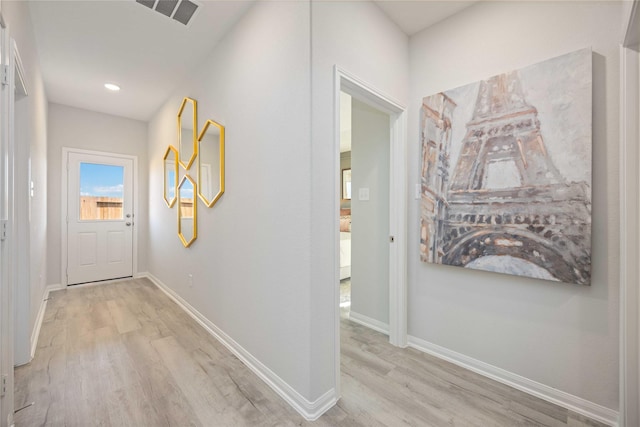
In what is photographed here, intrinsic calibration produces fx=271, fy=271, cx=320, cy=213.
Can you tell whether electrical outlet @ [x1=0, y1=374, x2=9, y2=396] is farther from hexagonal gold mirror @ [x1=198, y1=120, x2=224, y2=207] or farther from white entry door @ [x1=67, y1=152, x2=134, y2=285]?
white entry door @ [x1=67, y1=152, x2=134, y2=285]

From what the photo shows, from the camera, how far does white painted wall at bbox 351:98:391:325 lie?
101 inches

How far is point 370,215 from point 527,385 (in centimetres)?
166

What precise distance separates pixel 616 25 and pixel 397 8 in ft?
4.10

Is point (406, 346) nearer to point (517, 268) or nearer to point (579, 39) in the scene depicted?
point (517, 268)

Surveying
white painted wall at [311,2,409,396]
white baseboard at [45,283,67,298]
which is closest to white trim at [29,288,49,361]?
white baseboard at [45,283,67,298]

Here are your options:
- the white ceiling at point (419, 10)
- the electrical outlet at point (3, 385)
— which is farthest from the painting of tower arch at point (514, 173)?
the electrical outlet at point (3, 385)

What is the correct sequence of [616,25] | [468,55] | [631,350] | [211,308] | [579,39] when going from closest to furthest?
[631,350] < [616,25] < [579,39] < [468,55] < [211,308]

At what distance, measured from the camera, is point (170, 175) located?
3.64 metres

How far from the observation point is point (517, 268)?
172 centimetres

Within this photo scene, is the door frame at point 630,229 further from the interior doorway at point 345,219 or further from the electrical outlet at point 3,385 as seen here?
the electrical outlet at point 3,385

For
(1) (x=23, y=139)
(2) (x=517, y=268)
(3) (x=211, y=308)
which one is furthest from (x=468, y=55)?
(1) (x=23, y=139)

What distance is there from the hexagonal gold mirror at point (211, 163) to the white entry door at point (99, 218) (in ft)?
8.83

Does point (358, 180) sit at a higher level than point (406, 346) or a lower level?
higher

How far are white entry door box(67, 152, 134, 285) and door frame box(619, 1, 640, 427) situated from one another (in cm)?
568
